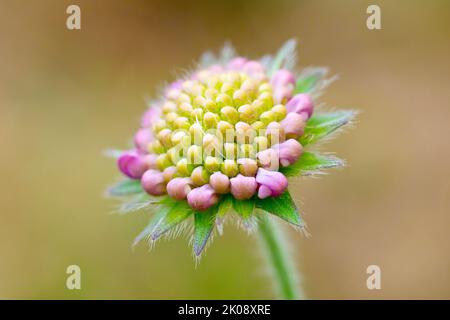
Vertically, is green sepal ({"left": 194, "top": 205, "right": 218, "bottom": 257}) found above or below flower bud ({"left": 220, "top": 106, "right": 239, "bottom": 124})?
below

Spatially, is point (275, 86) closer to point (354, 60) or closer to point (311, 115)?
point (311, 115)

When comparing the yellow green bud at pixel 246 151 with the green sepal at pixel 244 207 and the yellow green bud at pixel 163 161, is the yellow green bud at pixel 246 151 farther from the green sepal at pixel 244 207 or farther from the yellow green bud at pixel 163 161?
the yellow green bud at pixel 163 161

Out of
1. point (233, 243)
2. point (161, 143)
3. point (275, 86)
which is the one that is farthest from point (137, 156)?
point (233, 243)

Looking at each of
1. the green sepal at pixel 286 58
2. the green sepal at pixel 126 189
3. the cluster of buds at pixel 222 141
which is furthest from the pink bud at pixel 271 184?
the green sepal at pixel 286 58

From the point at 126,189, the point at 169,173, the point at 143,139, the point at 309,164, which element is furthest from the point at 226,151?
the point at 126,189

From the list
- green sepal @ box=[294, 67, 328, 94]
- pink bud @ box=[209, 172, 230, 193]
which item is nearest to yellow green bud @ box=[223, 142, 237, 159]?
pink bud @ box=[209, 172, 230, 193]

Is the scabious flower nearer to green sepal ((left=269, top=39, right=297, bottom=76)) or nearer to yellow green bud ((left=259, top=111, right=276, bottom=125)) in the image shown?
yellow green bud ((left=259, top=111, right=276, bottom=125))

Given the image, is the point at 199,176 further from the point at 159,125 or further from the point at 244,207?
the point at 159,125
